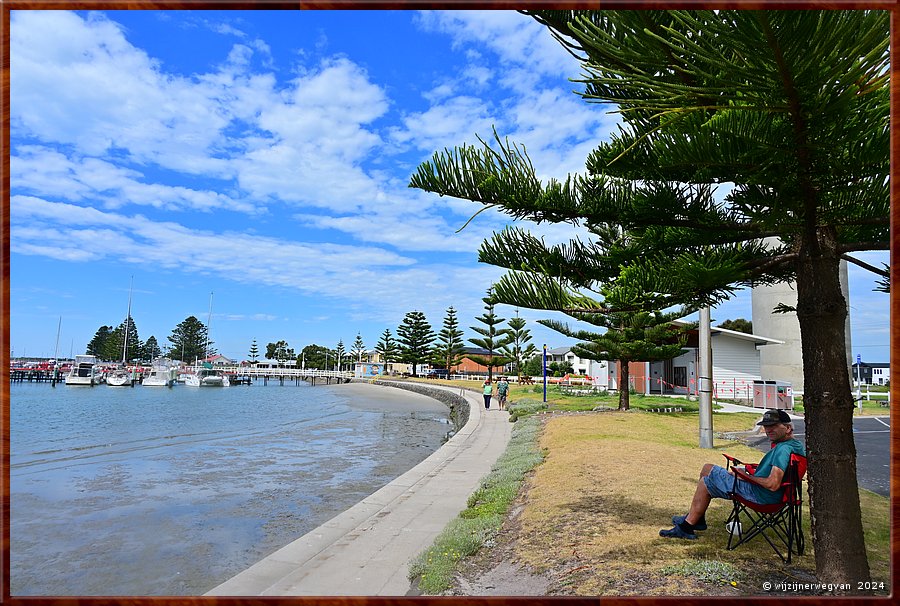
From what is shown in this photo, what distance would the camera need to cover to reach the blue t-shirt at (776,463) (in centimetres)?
362

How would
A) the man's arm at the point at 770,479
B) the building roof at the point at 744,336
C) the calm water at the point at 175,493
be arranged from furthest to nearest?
the building roof at the point at 744,336 < the calm water at the point at 175,493 < the man's arm at the point at 770,479

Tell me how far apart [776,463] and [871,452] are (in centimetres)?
769

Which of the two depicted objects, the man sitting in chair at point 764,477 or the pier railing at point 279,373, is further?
the pier railing at point 279,373

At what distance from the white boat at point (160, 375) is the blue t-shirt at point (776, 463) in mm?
75319

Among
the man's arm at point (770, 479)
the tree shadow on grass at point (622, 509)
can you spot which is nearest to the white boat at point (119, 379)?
the tree shadow on grass at point (622, 509)

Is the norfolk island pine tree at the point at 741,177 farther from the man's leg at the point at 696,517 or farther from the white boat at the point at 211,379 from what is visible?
the white boat at the point at 211,379

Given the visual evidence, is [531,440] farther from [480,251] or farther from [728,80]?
[728,80]

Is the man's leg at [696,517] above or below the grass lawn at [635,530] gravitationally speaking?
above

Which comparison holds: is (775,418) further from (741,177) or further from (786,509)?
(741,177)

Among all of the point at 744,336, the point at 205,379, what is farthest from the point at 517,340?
the point at 205,379

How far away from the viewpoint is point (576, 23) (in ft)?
7.65

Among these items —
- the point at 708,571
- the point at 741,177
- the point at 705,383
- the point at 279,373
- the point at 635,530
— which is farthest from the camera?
the point at 279,373

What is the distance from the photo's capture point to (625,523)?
4.46 meters

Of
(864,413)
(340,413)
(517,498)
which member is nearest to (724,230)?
(517,498)
